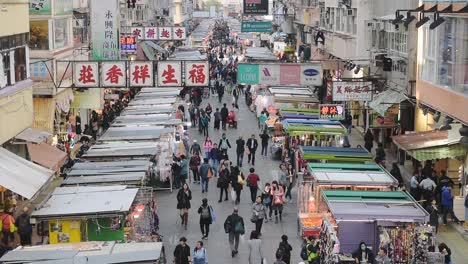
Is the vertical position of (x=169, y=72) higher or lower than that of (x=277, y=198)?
higher

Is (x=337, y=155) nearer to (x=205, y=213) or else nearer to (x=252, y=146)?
(x=205, y=213)

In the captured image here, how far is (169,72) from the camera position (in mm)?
28594

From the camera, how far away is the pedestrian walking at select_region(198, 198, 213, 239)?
2027 cm

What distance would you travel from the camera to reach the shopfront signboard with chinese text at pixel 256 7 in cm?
5822

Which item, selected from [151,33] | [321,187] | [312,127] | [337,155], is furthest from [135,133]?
[151,33]

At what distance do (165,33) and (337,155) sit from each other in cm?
3245

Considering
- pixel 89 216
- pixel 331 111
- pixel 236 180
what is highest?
pixel 331 111

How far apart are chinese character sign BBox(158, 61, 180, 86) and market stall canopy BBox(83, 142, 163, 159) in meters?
3.69

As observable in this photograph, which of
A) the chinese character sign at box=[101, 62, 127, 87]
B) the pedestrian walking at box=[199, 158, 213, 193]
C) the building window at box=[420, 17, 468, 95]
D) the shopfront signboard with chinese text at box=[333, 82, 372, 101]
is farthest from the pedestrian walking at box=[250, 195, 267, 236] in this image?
the shopfront signboard with chinese text at box=[333, 82, 372, 101]

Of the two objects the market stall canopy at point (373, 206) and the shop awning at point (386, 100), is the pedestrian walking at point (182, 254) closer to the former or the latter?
the market stall canopy at point (373, 206)

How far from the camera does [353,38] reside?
39.4 meters

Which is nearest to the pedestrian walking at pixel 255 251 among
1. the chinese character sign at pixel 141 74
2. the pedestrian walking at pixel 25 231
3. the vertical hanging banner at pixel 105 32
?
the pedestrian walking at pixel 25 231

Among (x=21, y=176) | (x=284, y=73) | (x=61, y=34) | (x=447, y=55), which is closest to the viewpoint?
(x=21, y=176)

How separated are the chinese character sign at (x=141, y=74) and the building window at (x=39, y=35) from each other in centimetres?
446
